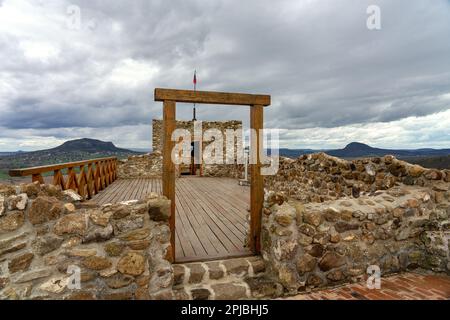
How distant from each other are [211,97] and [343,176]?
3.42 m

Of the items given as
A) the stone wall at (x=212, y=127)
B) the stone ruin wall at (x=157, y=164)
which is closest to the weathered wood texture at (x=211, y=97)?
the stone ruin wall at (x=157, y=164)

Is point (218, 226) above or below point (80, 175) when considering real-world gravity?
below

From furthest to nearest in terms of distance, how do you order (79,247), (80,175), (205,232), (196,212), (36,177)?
(80,175), (196,212), (205,232), (36,177), (79,247)

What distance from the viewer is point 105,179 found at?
8.71m

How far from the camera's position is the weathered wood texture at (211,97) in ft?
9.11

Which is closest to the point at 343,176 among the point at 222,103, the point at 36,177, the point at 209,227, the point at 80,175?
the point at 209,227

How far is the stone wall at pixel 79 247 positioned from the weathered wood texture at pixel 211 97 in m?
1.10

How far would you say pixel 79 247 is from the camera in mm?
2252

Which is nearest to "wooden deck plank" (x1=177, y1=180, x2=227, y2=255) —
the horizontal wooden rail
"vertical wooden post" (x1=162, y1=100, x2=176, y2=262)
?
"vertical wooden post" (x1=162, y1=100, x2=176, y2=262)

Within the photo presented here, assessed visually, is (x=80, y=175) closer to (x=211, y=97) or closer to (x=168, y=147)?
(x=168, y=147)

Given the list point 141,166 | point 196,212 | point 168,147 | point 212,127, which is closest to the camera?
point 168,147

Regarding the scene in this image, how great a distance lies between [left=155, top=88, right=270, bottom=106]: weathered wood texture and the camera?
9.11ft
